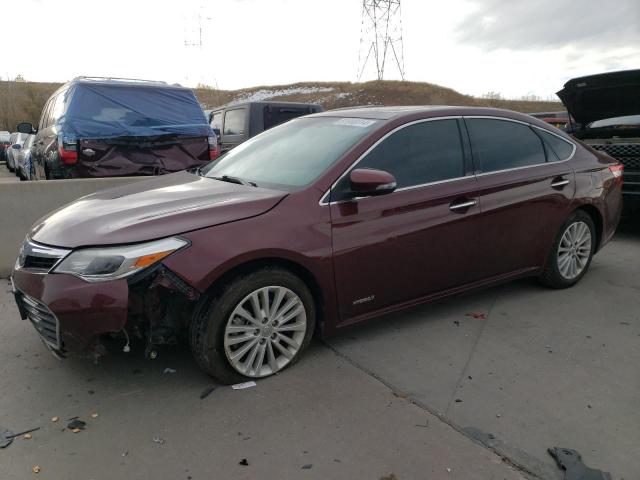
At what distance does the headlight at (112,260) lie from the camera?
2695 mm

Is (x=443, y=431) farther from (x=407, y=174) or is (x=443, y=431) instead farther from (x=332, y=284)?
(x=407, y=174)

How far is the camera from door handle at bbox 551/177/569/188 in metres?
4.37

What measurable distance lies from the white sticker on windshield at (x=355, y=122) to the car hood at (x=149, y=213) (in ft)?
2.88

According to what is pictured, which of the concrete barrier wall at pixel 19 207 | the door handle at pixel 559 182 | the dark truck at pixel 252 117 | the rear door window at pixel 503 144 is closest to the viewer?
the rear door window at pixel 503 144

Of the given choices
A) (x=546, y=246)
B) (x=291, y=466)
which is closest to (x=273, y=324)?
(x=291, y=466)

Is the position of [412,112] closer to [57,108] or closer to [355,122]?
[355,122]

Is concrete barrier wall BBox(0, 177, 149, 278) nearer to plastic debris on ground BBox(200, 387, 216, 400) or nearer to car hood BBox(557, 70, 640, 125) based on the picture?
plastic debris on ground BBox(200, 387, 216, 400)

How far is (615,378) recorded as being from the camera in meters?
3.19

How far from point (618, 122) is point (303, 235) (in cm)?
577

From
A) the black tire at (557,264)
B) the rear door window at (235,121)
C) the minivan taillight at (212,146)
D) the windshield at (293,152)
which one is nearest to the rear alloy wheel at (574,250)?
the black tire at (557,264)

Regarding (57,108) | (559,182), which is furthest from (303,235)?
(57,108)

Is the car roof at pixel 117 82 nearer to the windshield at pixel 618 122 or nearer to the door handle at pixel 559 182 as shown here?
the door handle at pixel 559 182

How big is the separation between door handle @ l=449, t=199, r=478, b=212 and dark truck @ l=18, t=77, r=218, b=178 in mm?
4089

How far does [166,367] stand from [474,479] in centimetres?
196
